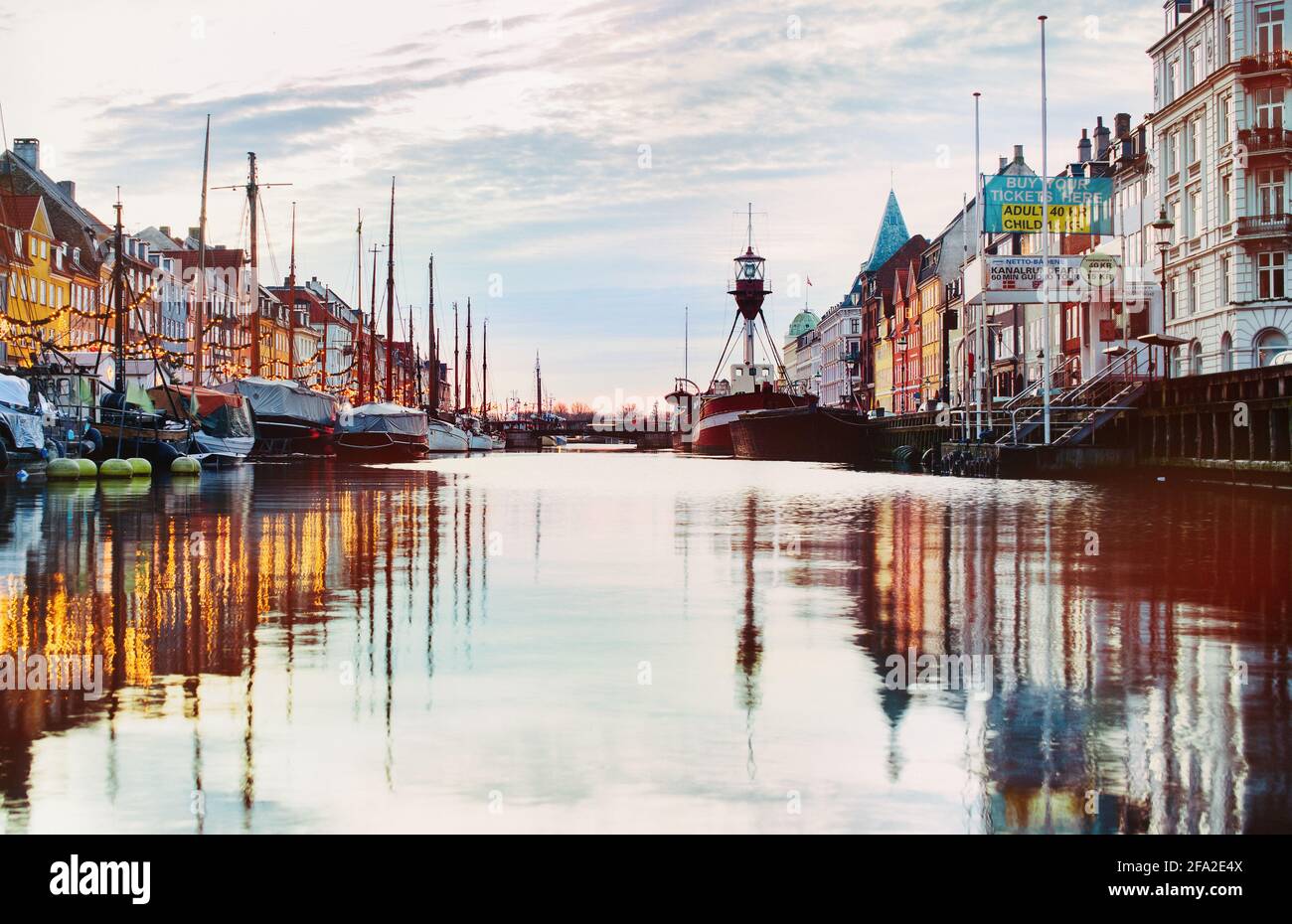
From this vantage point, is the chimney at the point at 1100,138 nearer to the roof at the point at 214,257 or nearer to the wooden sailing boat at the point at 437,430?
the wooden sailing boat at the point at 437,430

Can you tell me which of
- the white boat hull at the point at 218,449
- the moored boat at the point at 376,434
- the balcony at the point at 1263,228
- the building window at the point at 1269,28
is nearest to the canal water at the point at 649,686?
the white boat hull at the point at 218,449

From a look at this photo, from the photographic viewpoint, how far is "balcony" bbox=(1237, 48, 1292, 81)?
51.8 metres

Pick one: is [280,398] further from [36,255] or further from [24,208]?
[24,208]

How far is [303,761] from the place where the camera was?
6.32 m

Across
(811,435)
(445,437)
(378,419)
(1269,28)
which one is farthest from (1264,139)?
(445,437)

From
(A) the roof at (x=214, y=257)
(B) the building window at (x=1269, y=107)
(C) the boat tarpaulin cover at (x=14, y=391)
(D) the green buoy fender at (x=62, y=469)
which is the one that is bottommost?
(D) the green buoy fender at (x=62, y=469)

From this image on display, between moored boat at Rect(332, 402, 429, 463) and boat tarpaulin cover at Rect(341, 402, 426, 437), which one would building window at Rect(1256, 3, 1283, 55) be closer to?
moored boat at Rect(332, 402, 429, 463)

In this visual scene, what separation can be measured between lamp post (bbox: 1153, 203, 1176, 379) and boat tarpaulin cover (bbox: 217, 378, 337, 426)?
130ft

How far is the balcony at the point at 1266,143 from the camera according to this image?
51.9 m

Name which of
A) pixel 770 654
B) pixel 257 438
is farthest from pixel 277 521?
pixel 257 438

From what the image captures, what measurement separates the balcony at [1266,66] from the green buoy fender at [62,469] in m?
42.3
